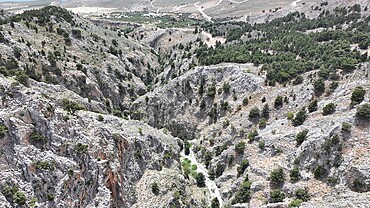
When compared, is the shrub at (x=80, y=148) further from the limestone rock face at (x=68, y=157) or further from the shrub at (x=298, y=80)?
the shrub at (x=298, y=80)

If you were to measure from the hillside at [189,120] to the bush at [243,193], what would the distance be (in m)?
0.23

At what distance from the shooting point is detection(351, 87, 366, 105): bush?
2692 inches

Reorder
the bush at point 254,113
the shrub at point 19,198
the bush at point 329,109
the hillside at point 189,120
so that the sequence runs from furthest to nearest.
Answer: the bush at point 254,113 < the bush at point 329,109 < the hillside at point 189,120 < the shrub at point 19,198

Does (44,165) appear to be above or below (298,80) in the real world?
below

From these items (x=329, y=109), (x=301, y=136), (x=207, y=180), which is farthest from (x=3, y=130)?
(x=329, y=109)

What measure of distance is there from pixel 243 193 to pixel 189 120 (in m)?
38.0

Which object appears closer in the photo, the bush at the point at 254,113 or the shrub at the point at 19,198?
the shrub at the point at 19,198

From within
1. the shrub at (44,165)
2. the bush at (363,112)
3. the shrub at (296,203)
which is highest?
the bush at (363,112)

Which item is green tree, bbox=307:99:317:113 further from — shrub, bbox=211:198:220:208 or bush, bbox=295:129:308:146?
shrub, bbox=211:198:220:208

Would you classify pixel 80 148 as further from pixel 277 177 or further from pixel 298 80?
pixel 298 80

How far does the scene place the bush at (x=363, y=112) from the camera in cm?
6385

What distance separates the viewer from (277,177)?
222 feet

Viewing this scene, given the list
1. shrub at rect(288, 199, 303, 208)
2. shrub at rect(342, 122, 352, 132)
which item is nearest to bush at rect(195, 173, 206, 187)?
shrub at rect(288, 199, 303, 208)

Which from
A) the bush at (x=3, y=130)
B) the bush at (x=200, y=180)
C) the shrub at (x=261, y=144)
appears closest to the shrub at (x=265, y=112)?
the shrub at (x=261, y=144)
